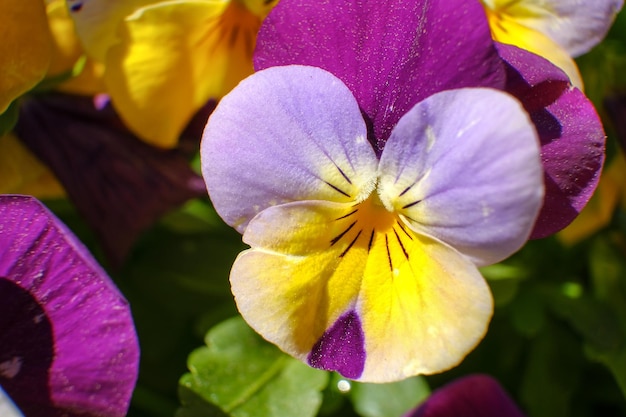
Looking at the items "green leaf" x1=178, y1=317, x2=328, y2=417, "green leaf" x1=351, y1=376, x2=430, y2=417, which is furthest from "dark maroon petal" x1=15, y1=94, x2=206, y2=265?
"green leaf" x1=351, y1=376, x2=430, y2=417

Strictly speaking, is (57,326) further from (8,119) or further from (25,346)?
(8,119)

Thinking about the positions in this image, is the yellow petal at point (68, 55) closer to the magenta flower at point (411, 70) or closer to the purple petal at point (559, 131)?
the magenta flower at point (411, 70)

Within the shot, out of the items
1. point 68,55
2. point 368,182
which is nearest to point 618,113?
point 368,182

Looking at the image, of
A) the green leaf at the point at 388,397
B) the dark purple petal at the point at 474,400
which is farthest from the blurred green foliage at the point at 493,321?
the dark purple petal at the point at 474,400

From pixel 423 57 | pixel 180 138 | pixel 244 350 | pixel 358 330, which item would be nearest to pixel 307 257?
pixel 358 330

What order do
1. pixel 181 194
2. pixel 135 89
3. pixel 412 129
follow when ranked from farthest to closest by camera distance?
1. pixel 181 194
2. pixel 135 89
3. pixel 412 129

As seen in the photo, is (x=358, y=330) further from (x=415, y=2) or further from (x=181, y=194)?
(x=181, y=194)
